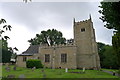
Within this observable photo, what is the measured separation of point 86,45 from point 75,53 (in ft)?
12.7

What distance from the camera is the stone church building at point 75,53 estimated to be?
93.2 ft

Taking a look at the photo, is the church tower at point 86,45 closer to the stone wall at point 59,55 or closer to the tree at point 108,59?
the stone wall at point 59,55

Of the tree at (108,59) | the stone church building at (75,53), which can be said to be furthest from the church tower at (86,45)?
the tree at (108,59)

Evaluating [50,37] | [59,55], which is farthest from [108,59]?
[50,37]

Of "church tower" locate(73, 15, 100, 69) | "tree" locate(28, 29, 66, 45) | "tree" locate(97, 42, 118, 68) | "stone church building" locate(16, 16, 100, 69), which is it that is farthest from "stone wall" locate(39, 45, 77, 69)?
"tree" locate(28, 29, 66, 45)

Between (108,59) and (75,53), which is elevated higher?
(75,53)

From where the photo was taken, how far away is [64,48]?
29.7 metres

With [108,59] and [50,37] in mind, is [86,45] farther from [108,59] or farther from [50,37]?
[50,37]

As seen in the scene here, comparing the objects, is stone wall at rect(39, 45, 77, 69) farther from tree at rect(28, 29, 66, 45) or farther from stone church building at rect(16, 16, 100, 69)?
tree at rect(28, 29, 66, 45)

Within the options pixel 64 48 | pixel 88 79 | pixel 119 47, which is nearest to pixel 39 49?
pixel 64 48

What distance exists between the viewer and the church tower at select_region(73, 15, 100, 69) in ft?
93.4

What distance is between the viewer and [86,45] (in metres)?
30.0

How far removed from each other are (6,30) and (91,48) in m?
28.1

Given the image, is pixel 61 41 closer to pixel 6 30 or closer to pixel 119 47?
pixel 119 47
